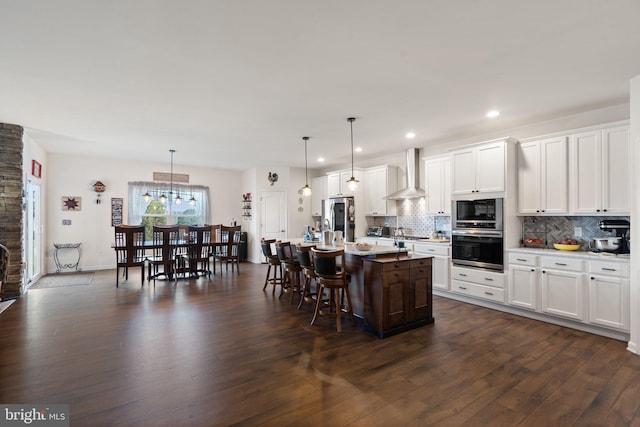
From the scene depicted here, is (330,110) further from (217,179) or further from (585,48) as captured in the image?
(217,179)

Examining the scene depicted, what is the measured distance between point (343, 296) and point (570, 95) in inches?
143

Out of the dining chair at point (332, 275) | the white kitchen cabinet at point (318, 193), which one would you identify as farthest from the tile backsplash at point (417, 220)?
the dining chair at point (332, 275)

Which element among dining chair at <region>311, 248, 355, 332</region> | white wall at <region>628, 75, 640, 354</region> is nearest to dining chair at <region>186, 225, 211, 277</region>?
dining chair at <region>311, 248, 355, 332</region>

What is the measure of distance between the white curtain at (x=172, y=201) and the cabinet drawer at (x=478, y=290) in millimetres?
6828

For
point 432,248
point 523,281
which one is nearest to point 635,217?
point 523,281

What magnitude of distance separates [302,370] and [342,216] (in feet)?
15.1

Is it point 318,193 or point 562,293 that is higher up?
point 318,193

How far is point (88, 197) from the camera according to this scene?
7520 millimetres

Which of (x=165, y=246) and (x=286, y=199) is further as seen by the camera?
(x=286, y=199)

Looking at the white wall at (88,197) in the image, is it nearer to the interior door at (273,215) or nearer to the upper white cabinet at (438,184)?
the interior door at (273,215)

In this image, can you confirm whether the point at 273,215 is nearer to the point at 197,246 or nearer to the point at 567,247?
the point at 197,246

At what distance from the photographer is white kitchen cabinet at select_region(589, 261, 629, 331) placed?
335 centimetres

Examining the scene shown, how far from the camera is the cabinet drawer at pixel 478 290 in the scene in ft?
14.5

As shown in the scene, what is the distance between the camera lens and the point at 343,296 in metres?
4.26
